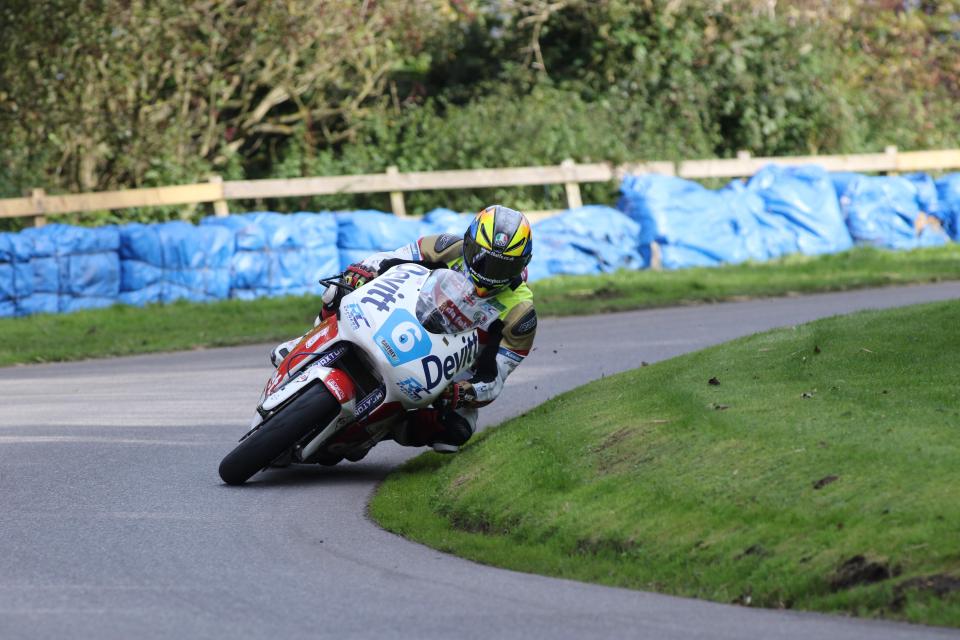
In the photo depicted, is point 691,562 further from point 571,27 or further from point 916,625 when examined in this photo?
point 571,27

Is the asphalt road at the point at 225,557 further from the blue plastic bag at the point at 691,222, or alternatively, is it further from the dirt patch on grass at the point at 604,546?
the blue plastic bag at the point at 691,222

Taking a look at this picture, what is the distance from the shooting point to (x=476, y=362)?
9.12 metres

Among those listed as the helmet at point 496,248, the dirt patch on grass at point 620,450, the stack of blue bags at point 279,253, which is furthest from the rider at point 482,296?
the stack of blue bags at point 279,253

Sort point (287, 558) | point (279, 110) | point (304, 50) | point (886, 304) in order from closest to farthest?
point (287, 558) → point (886, 304) → point (304, 50) → point (279, 110)

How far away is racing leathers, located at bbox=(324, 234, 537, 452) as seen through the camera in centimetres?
898

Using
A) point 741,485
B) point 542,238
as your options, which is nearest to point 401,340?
point 741,485

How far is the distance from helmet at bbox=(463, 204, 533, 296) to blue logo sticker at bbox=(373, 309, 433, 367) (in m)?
0.42

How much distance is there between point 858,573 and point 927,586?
30cm

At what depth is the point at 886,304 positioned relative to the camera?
1753 centimetres

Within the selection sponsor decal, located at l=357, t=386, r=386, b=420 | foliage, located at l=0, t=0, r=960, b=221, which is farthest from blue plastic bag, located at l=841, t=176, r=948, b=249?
sponsor decal, located at l=357, t=386, r=386, b=420

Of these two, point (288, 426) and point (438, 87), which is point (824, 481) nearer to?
point (288, 426)

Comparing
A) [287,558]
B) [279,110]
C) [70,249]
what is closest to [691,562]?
[287,558]

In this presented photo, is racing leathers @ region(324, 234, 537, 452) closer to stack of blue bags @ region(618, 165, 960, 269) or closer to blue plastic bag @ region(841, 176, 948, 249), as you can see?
stack of blue bags @ region(618, 165, 960, 269)

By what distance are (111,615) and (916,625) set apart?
2871 millimetres
